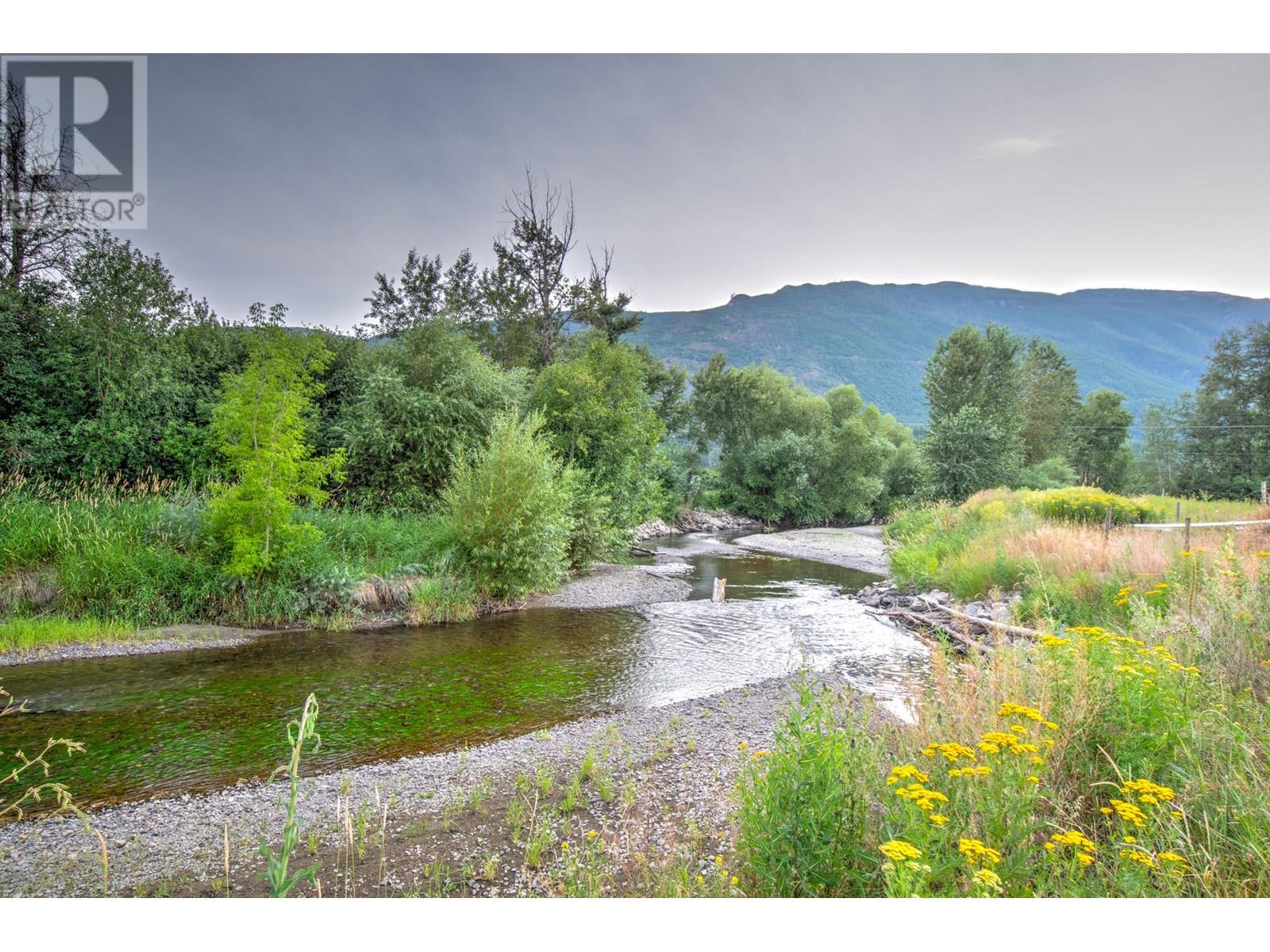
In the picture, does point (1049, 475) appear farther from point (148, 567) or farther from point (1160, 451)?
point (148, 567)

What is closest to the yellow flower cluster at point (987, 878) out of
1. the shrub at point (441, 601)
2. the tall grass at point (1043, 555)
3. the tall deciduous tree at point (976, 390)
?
the tall grass at point (1043, 555)

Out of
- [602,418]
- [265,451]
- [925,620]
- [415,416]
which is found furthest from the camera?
[602,418]

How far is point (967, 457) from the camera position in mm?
32000

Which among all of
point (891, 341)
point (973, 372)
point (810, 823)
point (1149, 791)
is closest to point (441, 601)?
point (810, 823)

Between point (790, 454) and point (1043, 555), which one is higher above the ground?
point (790, 454)

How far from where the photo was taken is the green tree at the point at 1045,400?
→ 45.7 metres

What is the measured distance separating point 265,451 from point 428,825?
8.59 meters

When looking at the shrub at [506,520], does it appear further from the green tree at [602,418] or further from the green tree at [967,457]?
the green tree at [967,457]

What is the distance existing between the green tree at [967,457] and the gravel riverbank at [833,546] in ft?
15.5

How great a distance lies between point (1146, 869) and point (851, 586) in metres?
15.8

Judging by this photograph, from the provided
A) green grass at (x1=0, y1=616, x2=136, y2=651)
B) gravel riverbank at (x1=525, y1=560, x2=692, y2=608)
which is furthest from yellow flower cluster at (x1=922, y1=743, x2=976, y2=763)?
green grass at (x1=0, y1=616, x2=136, y2=651)

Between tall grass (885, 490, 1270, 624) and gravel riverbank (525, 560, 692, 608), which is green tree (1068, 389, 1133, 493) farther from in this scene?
gravel riverbank (525, 560, 692, 608)

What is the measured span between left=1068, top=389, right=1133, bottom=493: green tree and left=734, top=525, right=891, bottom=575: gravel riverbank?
20780 millimetres
